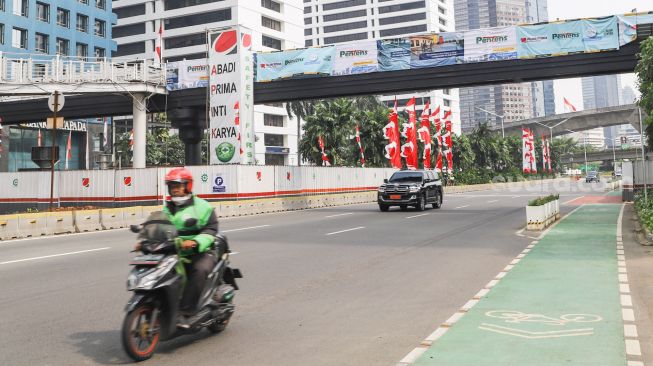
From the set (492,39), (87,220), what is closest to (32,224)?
(87,220)

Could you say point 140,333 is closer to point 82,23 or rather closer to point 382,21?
point 82,23

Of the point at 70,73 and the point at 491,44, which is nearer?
the point at 491,44

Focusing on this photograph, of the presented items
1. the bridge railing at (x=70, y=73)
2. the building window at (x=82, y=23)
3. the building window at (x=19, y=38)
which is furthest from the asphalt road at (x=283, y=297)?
the building window at (x=82, y=23)

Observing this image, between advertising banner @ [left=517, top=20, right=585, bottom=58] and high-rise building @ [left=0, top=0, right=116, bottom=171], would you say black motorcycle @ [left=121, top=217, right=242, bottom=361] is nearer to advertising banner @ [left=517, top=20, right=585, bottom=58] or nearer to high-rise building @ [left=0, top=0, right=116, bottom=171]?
advertising banner @ [left=517, top=20, right=585, bottom=58]

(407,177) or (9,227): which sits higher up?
(407,177)

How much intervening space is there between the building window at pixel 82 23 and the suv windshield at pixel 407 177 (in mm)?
46358

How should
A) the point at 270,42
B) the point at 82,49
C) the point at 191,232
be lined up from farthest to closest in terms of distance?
the point at 270,42
the point at 82,49
the point at 191,232

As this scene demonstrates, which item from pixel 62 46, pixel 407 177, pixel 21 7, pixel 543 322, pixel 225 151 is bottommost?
pixel 543 322

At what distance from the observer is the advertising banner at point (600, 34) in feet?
77.8

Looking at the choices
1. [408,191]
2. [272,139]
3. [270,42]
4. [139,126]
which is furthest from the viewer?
[270,42]

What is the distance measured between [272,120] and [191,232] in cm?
7927

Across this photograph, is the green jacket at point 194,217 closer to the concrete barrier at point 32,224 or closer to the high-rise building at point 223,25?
the concrete barrier at point 32,224

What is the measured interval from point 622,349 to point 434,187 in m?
23.0

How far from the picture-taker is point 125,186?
2889 cm
